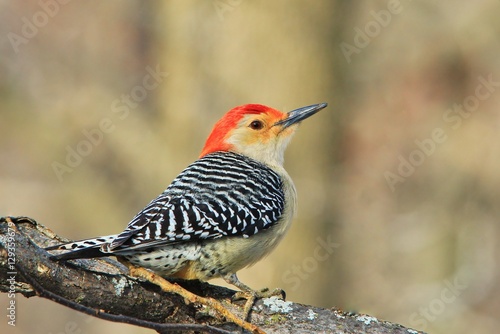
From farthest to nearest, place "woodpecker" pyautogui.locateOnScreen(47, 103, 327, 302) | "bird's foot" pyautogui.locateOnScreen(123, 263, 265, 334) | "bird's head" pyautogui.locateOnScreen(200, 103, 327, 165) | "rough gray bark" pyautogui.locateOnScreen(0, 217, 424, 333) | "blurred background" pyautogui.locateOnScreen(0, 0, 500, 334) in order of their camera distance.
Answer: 1. "blurred background" pyautogui.locateOnScreen(0, 0, 500, 334)
2. "bird's head" pyautogui.locateOnScreen(200, 103, 327, 165)
3. "woodpecker" pyautogui.locateOnScreen(47, 103, 327, 302)
4. "bird's foot" pyautogui.locateOnScreen(123, 263, 265, 334)
5. "rough gray bark" pyautogui.locateOnScreen(0, 217, 424, 333)

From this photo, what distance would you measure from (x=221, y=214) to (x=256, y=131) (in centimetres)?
169

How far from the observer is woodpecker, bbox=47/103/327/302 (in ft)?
15.2

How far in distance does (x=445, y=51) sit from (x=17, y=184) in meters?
7.09

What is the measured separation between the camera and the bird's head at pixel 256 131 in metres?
6.59

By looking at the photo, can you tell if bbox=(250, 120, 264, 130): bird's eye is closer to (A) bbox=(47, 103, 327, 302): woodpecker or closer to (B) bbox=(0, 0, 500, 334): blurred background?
(A) bbox=(47, 103, 327, 302): woodpecker

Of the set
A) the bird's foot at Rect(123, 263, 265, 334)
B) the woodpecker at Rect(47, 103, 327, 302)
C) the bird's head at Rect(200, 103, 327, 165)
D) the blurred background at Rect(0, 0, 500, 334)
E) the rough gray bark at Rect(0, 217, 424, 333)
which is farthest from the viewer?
the blurred background at Rect(0, 0, 500, 334)

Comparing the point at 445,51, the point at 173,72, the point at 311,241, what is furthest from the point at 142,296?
the point at 445,51

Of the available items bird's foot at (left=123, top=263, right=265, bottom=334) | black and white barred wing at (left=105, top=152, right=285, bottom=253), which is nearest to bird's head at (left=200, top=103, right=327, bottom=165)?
black and white barred wing at (left=105, top=152, right=285, bottom=253)

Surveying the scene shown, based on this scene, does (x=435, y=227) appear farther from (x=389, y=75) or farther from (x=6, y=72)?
(x=6, y=72)

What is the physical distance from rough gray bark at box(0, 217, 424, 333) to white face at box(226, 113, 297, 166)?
6.29ft

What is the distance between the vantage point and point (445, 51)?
11.5m

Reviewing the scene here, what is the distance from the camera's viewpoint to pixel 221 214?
5.14 m

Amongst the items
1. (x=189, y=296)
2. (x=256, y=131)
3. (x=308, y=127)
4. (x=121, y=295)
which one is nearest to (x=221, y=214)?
(x=189, y=296)

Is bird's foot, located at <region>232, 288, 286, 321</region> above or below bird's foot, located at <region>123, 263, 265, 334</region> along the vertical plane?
above
